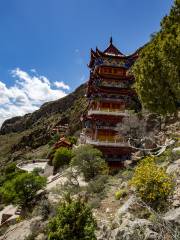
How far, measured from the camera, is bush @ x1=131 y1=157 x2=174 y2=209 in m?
11.8

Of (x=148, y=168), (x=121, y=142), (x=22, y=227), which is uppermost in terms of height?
(x=121, y=142)

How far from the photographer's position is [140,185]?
12438 millimetres

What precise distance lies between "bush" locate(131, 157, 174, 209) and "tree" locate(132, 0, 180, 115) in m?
4.63

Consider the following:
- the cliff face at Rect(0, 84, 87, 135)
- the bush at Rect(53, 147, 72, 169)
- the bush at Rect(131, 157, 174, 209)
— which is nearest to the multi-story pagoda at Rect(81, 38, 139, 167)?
the bush at Rect(53, 147, 72, 169)

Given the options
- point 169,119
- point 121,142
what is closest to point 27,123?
point 169,119

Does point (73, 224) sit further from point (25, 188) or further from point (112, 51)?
point (112, 51)

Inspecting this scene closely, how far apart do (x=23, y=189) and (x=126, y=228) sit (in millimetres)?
17465

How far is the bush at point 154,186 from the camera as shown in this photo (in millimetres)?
11750

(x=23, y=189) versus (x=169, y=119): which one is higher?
(x=169, y=119)

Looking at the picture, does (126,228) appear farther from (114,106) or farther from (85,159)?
(114,106)

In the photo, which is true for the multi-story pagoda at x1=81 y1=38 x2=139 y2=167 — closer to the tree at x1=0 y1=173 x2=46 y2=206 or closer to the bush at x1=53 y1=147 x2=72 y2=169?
the bush at x1=53 y1=147 x2=72 y2=169

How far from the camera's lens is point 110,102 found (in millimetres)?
34688

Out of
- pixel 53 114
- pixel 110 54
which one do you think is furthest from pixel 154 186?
pixel 53 114

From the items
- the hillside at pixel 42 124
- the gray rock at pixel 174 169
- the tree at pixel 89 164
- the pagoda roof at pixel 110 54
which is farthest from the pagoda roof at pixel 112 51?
the hillside at pixel 42 124
